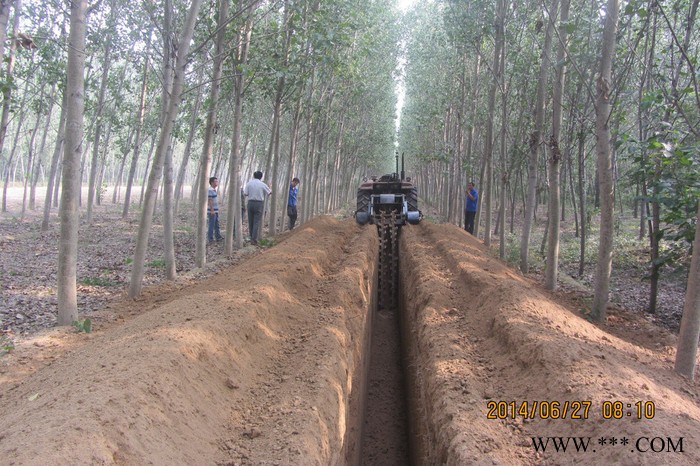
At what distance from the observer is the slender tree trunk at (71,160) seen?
5.32 metres

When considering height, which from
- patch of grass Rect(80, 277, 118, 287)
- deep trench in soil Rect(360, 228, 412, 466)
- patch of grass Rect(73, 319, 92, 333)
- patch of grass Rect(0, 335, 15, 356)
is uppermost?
patch of grass Rect(80, 277, 118, 287)

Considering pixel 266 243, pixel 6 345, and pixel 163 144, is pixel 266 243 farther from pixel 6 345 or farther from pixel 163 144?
pixel 6 345

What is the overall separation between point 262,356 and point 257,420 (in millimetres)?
1193

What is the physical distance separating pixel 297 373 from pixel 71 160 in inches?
142

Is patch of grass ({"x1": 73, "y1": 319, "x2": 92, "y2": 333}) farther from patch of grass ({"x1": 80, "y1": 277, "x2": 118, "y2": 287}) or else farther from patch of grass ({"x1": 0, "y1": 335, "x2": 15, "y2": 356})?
patch of grass ({"x1": 80, "y1": 277, "x2": 118, "y2": 287})

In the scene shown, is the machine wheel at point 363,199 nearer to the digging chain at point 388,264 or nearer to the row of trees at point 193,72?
the row of trees at point 193,72

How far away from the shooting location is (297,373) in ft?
14.5

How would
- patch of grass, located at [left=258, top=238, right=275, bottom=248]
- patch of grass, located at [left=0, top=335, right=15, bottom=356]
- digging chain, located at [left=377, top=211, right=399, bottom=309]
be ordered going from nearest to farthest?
patch of grass, located at [left=0, top=335, right=15, bottom=356] → digging chain, located at [left=377, top=211, right=399, bottom=309] → patch of grass, located at [left=258, top=238, right=275, bottom=248]

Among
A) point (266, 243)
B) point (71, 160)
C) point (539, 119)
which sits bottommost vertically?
point (266, 243)

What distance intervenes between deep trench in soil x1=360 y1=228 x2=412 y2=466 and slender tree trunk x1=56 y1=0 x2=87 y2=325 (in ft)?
13.8

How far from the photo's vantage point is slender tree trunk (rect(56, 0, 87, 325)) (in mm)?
5324

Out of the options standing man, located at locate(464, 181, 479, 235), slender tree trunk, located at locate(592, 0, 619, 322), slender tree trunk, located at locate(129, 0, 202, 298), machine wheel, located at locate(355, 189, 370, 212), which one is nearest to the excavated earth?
slender tree trunk, located at locate(129, 0, 202, 298)

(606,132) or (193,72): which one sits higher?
(193,72)

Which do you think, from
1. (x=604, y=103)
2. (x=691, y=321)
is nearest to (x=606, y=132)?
(x=604, y=103)
